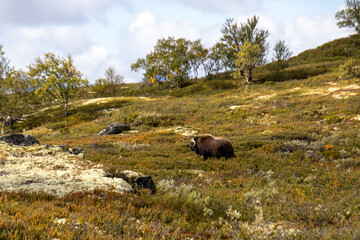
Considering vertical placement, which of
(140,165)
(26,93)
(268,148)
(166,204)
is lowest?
(268,148)

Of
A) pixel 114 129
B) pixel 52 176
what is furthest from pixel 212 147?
pixel 114 129

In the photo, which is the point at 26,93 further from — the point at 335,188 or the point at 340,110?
the point at 340,110

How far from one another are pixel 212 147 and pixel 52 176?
1032cm

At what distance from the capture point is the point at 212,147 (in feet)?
48.1

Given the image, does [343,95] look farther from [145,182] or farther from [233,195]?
[145,182]

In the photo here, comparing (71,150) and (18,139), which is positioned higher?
(18,139)

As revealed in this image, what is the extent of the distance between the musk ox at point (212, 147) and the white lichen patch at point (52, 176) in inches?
323

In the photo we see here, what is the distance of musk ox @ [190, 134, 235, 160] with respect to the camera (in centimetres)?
1425

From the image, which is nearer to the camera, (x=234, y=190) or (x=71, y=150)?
(x=234, y=190)

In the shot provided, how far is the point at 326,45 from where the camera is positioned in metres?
77.4

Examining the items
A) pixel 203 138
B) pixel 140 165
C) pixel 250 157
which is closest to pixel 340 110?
pixel 250 157

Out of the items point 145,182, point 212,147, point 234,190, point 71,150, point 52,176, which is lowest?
point 234,190

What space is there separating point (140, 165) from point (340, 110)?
1001 inches

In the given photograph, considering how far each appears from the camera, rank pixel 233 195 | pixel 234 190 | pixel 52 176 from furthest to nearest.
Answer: pixel 234 190 < pixel 233 195 < pixel 52 176
